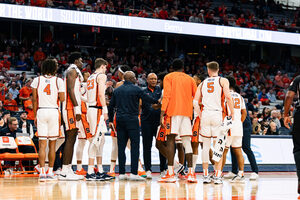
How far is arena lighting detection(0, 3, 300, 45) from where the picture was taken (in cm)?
2264

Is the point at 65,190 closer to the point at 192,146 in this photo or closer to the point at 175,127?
the point at 175,127

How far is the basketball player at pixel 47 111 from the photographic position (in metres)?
9.83

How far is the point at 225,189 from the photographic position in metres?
9.01

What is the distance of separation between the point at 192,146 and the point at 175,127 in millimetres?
1247

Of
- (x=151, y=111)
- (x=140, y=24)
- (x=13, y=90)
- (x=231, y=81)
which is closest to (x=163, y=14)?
(x=140, y=24)

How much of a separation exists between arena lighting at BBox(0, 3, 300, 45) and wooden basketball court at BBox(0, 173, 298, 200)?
13951mm

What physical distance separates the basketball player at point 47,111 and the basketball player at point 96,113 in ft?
1.97

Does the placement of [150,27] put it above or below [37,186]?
above

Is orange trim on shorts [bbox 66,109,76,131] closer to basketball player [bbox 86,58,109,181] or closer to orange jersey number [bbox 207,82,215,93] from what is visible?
basketball player [bbox 86,58,109,181]

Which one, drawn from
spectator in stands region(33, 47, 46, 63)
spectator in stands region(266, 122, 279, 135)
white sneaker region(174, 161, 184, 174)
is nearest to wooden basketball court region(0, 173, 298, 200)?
white sneaker region(174, 161, 184, 174)

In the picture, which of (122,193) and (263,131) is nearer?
(122,193)

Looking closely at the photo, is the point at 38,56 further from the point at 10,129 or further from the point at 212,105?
the point at 212,105

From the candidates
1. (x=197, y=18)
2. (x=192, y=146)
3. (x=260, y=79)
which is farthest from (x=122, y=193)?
(x=260, y=79)

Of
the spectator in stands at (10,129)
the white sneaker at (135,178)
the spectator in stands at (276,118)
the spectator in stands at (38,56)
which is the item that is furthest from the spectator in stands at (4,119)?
the spectator in stands at (38,56)
